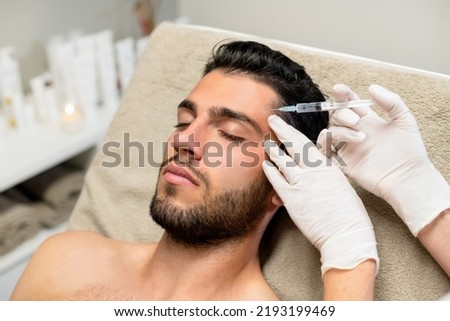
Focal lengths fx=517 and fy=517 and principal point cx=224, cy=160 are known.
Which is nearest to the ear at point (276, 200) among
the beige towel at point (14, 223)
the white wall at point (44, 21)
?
the beige towel at point (14, 223)

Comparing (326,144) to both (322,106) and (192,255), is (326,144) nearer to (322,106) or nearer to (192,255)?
(322,106)

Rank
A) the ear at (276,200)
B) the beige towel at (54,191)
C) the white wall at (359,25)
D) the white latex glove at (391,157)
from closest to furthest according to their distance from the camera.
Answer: the white latex glove at (391,157)
the ear at (276,200)
the white wall at (359,25)
the beige towel at (54,191)

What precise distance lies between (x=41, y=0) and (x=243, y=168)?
4.68 ft

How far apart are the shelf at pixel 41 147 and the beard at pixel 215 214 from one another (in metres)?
0.85

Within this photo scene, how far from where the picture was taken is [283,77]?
1151mm

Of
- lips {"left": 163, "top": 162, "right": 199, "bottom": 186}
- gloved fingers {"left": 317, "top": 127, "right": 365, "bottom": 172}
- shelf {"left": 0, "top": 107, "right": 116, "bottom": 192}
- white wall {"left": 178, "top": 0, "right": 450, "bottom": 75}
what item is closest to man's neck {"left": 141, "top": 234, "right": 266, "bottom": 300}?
lips {"left": 163, "top": 162, "right": 199, "bottom": 186}

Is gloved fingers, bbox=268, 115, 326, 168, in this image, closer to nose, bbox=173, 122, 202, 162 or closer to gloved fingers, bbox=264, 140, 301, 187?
gloved fingers, bbox=264, 140, 301, 187

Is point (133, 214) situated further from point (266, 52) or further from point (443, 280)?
point (443, 280)

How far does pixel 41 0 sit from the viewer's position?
2078 mm

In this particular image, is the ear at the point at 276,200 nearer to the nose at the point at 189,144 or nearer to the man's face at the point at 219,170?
the man's face at the point at 219,170

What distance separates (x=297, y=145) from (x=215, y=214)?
22 centimetres

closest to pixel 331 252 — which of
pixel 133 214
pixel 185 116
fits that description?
pixel 185 116

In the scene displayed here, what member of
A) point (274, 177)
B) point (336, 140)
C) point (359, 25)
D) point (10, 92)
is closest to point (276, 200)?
point (274, 177)

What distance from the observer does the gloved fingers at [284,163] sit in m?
1.06
